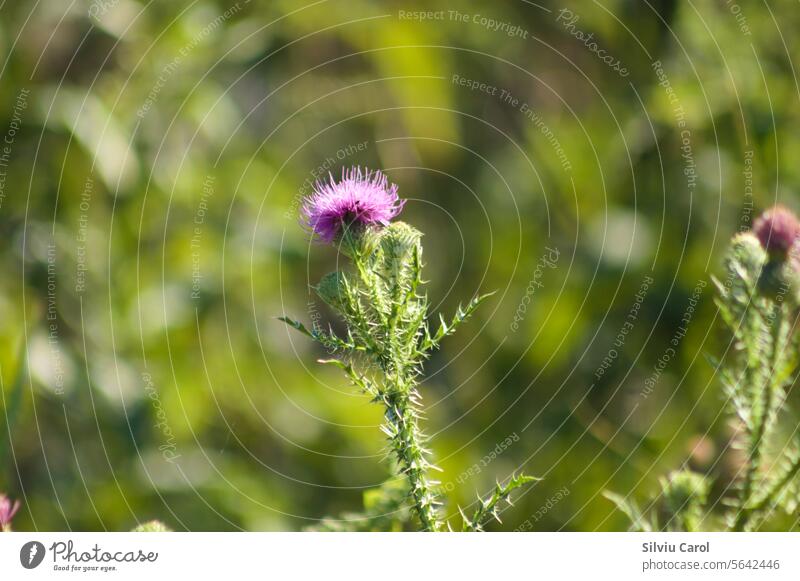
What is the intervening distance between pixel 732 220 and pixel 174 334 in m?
1.80

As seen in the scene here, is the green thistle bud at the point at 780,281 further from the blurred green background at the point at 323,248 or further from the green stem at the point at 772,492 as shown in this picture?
the blurred green background at the point at 323,248

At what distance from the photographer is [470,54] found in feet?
12.0

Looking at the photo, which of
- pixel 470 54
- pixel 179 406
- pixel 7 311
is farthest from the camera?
pixel 470 54

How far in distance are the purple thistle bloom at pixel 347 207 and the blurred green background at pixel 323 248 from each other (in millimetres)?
1304

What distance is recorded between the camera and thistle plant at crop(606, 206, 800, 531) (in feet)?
4.36

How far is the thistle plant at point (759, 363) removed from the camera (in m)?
1.33

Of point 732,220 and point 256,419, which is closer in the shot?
point 732,220

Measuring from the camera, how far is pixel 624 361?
9.55 ft

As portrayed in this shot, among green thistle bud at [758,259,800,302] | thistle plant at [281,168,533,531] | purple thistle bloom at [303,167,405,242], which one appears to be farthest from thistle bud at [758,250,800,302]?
purple thistle bloom at [303,167,405,242]

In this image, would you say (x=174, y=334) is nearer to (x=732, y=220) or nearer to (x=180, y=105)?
(x=180, y=105)

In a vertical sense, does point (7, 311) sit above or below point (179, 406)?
above

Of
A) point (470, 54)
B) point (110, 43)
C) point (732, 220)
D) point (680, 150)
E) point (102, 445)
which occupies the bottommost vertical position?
point (102, 445)
